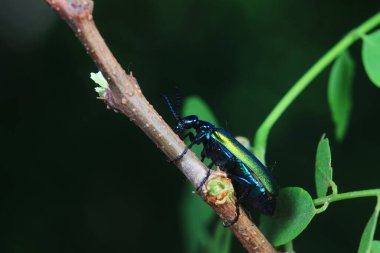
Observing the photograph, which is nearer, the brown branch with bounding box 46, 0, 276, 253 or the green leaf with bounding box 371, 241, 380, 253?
the brown branch with bounding box 46, 0, 276, 253

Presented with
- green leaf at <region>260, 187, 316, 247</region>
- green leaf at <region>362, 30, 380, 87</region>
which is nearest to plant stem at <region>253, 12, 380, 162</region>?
green leaf at <region>362, 30, 380, 87</region>

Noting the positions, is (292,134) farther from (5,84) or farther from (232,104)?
(5,84)

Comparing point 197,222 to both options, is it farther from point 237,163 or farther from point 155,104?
point 155,104

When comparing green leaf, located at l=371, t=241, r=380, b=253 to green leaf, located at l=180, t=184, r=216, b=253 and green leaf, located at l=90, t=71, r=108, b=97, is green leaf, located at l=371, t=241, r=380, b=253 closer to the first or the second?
green leaf, located at l=90, t=71, r=108, b=97

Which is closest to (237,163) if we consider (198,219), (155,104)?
(198,219)

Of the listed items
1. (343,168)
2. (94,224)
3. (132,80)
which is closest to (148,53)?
(94,224)

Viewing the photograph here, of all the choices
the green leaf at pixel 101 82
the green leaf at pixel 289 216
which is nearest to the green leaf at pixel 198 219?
the green leaf at pixel 289 216
